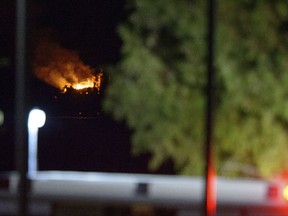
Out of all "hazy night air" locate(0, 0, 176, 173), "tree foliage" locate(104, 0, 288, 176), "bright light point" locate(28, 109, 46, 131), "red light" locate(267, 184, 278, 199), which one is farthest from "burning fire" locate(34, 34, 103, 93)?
"red light" locate(267, 184, 278, 199)

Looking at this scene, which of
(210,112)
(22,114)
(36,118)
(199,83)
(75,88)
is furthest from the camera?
(199,83)

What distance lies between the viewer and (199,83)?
8.89m

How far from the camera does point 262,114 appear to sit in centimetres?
873

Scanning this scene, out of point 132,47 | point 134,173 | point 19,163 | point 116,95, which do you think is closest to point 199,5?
point 132,47

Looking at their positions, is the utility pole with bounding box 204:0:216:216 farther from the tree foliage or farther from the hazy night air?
the tree foliage

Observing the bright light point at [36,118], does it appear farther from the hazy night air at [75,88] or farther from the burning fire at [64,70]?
the burning fire at [64,70]

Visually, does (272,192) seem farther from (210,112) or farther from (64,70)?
(64,70)

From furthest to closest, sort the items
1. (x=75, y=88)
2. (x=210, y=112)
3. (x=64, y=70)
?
(x=64, y=70) < (x=75, y=88) < (x=210, y=112)

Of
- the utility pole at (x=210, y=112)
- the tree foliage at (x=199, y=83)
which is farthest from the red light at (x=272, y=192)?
the tree foliage at (x=199, y=83)

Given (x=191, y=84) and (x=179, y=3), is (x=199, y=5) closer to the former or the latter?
(x=179, y=3)

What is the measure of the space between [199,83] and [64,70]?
11.1 ft

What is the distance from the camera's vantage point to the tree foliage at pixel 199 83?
8.48m

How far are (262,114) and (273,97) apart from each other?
30 centimetres

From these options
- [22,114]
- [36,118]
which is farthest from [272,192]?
[36,118]
